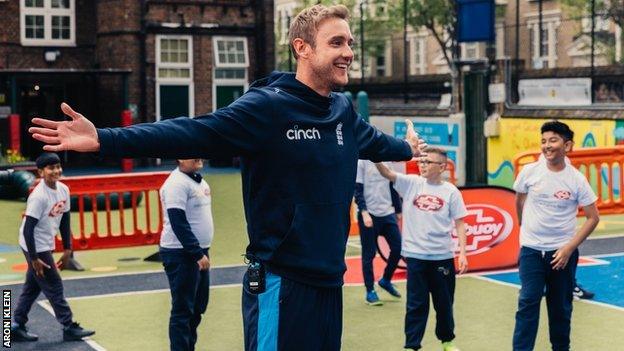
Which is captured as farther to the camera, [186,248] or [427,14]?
[427,14]

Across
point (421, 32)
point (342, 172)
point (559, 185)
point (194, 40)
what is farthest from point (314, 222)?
point (421, 32)

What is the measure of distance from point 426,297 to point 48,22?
A: 31.5m

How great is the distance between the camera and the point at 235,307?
1141cm

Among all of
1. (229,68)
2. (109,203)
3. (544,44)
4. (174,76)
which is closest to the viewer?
(109,203)

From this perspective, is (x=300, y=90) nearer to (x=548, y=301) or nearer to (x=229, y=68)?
(x=548, y=301)

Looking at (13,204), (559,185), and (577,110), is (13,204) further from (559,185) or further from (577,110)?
(559,185)

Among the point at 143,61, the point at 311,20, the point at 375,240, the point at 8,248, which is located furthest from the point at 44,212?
Result: the point at 143,61

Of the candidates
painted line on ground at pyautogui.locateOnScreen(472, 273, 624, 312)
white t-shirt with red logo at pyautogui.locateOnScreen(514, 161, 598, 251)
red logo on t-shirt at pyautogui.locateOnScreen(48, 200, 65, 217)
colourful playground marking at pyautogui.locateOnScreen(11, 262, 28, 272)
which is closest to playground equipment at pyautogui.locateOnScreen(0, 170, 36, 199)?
colourful playground marking at pyautogui.locateOnScreen(11, 262, 28, 272)

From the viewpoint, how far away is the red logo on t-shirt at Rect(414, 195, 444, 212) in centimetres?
905

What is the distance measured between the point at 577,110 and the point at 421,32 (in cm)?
2781

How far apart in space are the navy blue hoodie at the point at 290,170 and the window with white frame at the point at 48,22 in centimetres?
3434

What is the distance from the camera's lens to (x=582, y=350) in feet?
30.2

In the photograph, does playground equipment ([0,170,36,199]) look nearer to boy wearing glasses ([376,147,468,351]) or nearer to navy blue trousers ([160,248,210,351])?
navy blue trousers ([160,248,210,351])

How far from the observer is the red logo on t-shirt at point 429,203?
905 centimetres
